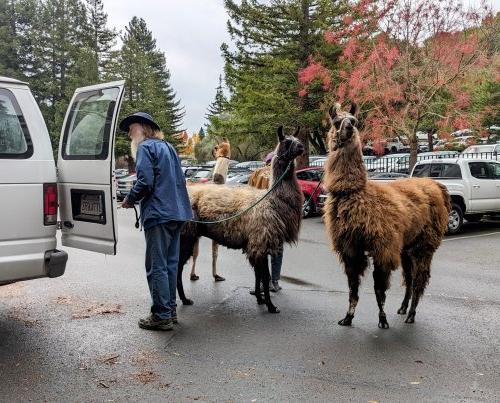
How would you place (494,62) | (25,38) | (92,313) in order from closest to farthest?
(92,313) → (494,62) → (25,38)

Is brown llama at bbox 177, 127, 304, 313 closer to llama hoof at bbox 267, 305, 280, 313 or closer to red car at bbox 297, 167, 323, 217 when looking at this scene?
llama hoof at bbox 267, 305, 280, 313

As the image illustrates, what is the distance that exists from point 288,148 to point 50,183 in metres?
2.77

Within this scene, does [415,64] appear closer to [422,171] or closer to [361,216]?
[422,171]

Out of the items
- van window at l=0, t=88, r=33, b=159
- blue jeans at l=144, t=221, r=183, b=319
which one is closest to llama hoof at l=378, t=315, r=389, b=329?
blue jeans at l=144, t=221, r=183, b=319

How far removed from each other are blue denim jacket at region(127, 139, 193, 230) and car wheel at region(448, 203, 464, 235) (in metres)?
9.56

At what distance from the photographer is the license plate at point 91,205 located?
5.16 metres

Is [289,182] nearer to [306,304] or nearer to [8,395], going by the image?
[306,304]

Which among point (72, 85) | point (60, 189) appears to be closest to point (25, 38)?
point (72, 85)

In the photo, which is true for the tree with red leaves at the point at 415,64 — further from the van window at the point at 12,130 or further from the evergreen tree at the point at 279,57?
the van window at the point at 12,130

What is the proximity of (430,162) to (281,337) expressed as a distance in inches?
392

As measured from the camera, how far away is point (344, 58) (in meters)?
19.8

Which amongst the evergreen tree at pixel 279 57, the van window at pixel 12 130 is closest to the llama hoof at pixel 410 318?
the van window at pixel 12 130

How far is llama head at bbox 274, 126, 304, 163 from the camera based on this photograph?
6.18 meters

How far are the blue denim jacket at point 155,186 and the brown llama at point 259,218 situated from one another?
1.13 meters
